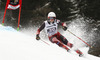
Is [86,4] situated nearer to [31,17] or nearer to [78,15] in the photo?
[78,15]

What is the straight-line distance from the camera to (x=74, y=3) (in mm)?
13484

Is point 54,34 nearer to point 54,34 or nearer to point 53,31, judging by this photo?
point 54,34

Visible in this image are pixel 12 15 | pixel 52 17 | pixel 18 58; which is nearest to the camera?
pixel 18 58

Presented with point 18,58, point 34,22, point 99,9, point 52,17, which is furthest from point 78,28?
point 18,58

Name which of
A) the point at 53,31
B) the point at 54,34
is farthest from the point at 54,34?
the point at 53,31

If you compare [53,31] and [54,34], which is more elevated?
[53,31]

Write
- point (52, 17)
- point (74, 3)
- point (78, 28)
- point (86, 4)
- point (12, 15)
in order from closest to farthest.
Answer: point (52, 17) < point (78, 28) < point (86, 4) < point (74, 3) < point (12, 15)

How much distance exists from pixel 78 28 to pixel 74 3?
3339 millimetres

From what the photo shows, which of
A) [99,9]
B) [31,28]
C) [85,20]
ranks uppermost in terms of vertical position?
[99,9]

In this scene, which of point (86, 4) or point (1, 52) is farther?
point (86, 4)

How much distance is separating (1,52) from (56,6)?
10.8 metres

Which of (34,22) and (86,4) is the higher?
(86,4)

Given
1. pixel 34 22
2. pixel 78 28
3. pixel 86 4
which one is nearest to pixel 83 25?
pixel 78 28

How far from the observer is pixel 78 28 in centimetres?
1143
